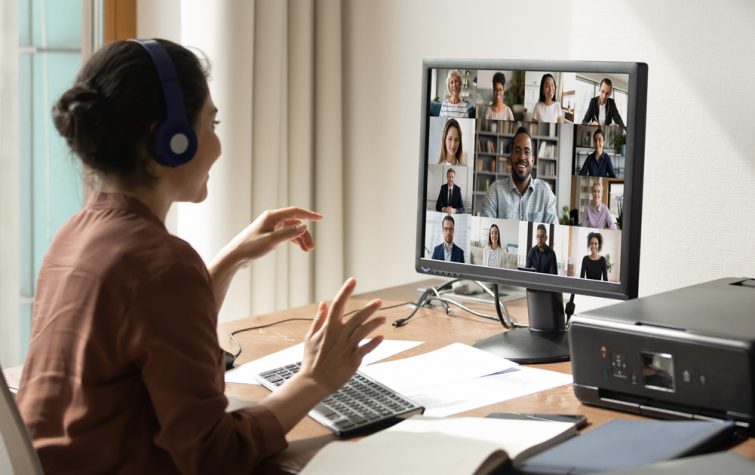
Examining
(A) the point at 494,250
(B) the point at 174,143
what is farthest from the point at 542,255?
(B) the point at 174,143

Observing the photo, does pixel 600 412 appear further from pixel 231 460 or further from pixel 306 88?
pixel 306 88

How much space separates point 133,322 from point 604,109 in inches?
33.0

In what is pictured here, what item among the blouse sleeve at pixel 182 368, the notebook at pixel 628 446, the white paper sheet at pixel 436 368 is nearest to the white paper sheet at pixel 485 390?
the white paper sheet at pixel 436 368

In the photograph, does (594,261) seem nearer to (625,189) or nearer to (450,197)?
(625,189)

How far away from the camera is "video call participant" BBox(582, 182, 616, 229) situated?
5.35 ft

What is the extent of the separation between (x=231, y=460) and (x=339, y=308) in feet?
0.85

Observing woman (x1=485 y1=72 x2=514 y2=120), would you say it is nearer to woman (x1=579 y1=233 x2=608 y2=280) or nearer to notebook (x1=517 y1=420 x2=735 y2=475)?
woman (x1=579 y1=233 x2=608 y2=280)

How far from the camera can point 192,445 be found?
1.18 meters

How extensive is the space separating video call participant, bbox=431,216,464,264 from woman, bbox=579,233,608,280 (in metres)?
0.25

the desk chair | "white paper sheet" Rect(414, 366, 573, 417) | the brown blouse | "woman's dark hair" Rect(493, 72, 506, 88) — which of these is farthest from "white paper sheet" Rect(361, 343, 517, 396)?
the desk chair

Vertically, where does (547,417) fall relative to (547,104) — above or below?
below

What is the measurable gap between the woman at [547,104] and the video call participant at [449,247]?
0.26 m

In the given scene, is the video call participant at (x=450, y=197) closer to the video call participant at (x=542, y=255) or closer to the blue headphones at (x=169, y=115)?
the video call participant at (x=542, y=255)

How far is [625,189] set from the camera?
160 centimetres
